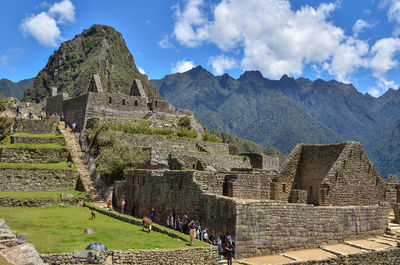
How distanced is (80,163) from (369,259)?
66.1 ft

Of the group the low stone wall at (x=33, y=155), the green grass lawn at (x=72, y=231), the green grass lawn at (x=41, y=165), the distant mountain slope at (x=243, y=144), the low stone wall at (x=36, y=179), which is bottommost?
the green grass lawn at (x=72, y=231)

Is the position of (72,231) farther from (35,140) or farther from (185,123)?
(185,123)

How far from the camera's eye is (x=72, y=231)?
16172 millimetres

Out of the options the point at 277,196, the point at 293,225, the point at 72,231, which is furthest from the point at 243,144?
the point at 72,231

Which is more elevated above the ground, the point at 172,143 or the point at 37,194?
the point at 172,143

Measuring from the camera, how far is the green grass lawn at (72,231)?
13750 mm

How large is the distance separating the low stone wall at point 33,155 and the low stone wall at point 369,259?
2042 centimetres

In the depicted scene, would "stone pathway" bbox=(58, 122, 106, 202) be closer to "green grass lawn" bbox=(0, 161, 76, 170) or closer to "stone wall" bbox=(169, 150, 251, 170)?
"green grass lawn" bbox=(0, 161, 76, 170)

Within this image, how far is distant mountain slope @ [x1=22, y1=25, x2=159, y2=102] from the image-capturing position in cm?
14838

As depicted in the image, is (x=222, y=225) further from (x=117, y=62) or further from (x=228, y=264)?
(x=117, y=62)

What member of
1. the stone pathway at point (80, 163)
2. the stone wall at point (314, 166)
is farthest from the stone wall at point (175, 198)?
the stone wall at point (314, 166)

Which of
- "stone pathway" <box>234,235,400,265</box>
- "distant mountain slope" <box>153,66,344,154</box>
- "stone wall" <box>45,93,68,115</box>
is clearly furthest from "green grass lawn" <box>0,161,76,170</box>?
"distant mountain slope" <box>153,66,344,154</box>

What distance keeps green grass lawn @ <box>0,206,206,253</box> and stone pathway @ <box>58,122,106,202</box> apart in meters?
3.53

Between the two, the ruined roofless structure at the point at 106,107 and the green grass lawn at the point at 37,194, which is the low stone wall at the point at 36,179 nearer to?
the green grass lawn at the point at 37,194
